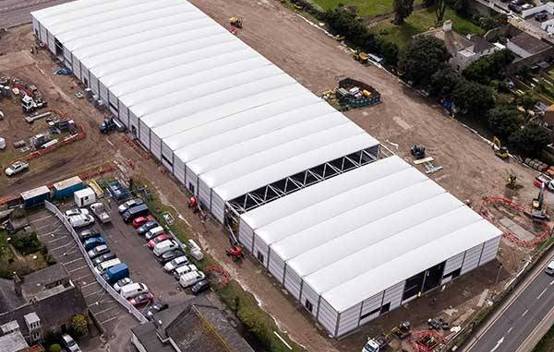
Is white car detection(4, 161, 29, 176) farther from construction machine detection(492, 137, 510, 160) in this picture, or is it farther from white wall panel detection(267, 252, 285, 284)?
construction machine detection(492, 137, 510, 160)

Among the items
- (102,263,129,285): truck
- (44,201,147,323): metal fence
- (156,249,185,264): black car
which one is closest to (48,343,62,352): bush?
(44,201,147,323): metal fence

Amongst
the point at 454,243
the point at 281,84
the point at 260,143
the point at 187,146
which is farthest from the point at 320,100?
the point at 454,243

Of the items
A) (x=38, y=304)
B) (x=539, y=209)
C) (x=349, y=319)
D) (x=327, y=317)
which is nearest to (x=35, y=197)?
(x=38, y=304)

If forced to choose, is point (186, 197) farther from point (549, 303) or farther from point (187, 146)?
point (549, 303)

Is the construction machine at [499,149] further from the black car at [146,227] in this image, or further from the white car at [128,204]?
the white car at [128,204]

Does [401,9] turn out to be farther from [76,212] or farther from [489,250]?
[76,212]

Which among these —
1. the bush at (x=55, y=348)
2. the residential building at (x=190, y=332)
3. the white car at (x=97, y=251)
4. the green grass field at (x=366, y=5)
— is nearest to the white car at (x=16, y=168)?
the white car at (x=97, y=251)
